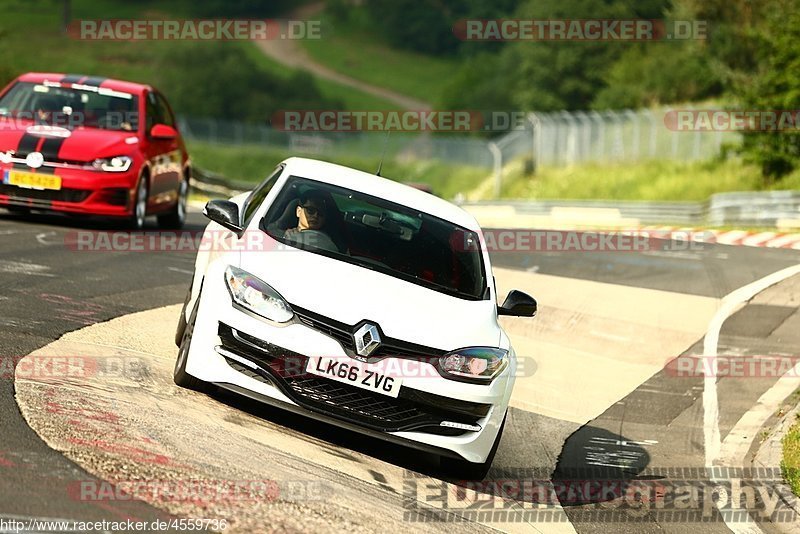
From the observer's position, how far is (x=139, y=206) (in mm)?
15664

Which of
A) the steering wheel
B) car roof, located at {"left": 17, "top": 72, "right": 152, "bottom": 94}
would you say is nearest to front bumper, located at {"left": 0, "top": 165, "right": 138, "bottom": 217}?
car roof, located at {"left": 17, "top": 72, "right": 152, "bottom": 94}

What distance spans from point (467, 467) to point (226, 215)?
83.9 inches

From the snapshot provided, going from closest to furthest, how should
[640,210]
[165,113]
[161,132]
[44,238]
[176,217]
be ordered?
[44,238] → [161,132] → [165,113] → [176,217] → [640,210]

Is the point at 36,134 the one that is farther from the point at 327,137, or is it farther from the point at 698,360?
the point at 327,137

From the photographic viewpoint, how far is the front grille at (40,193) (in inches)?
577

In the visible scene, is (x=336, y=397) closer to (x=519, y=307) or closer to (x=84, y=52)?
(x=519, y=307)

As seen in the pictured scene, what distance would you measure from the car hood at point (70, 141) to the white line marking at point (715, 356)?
22.1 feet

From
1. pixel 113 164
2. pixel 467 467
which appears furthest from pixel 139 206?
pixel 467 467

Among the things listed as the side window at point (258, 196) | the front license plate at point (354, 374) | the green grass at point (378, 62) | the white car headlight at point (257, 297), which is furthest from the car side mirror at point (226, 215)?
the green grass at point (378, 62)

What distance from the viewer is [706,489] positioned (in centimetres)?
859

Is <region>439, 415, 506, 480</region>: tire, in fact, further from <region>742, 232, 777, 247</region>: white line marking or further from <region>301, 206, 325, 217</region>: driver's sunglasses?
<region>742, 232, 777, 247</region>: white line marking

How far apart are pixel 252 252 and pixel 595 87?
82.0 m

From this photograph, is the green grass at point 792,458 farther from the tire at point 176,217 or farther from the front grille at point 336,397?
the tire at point 176,217

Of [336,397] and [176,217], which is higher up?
[336,397]
